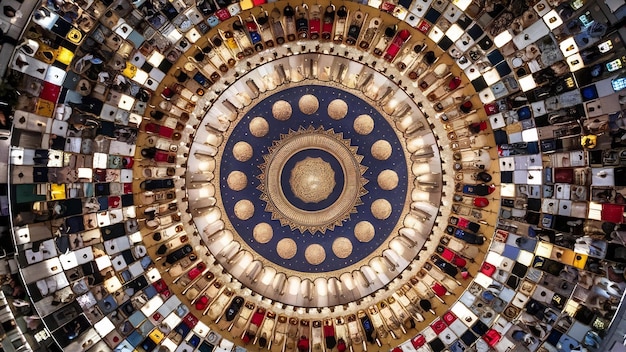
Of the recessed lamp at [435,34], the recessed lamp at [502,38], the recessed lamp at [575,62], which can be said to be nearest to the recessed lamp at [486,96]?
the recessed lamp at [502,38]

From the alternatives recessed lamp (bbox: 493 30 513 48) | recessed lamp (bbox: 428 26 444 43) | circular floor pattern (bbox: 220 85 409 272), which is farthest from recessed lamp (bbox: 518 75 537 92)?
circular floor pattern (bbox: 220 85 409 272)

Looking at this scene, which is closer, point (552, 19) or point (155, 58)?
point (552, 19)

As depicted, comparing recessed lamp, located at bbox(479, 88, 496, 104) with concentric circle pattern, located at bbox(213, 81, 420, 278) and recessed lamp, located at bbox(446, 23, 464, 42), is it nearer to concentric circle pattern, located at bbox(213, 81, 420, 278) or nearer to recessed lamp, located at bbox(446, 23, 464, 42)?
recessed lamp, located at bbox(446, 23, 464, 42)

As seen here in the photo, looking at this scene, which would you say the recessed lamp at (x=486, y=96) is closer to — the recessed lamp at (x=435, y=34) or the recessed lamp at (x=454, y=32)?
the recessed lamp at (x=454, y=32)

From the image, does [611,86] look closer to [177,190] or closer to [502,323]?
[502,323]

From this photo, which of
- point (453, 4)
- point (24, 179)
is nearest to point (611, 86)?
point (453, 4)

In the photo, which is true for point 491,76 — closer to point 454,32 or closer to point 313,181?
point 454,32

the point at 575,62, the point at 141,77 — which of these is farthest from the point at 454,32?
the point at 141,77
